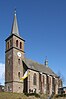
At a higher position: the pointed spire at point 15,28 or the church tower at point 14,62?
the pointed spire at point 15,28

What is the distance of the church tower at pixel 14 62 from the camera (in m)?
58.1

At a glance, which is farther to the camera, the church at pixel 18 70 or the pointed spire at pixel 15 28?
the pointed spire at pixel 15 28

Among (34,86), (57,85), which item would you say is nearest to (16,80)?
(34,86)

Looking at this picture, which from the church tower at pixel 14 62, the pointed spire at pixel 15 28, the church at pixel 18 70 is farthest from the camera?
the pointed spire at pixel 15 28

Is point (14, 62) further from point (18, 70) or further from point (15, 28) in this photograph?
point (15, 28)

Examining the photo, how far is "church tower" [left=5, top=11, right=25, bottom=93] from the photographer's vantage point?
58.1 meters

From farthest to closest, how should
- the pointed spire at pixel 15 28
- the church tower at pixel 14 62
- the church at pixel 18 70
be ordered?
the pointed spire at pixel 15 28 < the church at pixel 18 70 < the church tower at pixel 14 62

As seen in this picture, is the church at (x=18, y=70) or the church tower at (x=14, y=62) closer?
the church tower at (x=14, y=62)

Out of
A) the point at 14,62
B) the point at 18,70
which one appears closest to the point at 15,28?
the point at 14,62

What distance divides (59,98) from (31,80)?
1351 centimetres

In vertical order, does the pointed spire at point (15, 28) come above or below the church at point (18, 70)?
above

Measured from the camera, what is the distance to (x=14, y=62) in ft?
195

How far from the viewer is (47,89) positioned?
229 ft

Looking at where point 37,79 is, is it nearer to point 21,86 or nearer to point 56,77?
point 21,86
